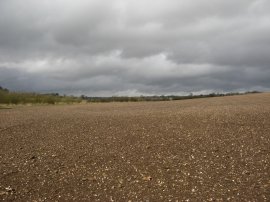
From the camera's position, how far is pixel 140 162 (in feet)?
35.7

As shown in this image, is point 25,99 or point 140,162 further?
point 25,99

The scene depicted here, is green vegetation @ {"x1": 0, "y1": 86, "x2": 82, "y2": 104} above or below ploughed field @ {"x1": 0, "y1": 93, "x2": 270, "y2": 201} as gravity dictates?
above

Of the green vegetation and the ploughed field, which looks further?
the green vegetation

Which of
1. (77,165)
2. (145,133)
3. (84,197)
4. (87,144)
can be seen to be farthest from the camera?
(145,133)

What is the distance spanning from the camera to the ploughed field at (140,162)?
8.88 meters

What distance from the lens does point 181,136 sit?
1366 cm

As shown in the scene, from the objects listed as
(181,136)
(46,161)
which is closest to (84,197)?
(46,161)

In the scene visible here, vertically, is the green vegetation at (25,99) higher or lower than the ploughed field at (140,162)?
higher

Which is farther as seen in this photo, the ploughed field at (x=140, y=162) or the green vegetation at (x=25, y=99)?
the green vegetation at (x=25, y=99)

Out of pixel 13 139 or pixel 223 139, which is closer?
pixel 223 139

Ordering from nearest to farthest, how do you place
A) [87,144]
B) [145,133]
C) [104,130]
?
[87,144]
[145,133]
[104,130]

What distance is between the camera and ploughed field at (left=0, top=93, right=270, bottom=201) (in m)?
8.88

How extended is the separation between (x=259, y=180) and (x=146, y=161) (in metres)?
3.13

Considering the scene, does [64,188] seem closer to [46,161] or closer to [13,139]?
[46,161]
